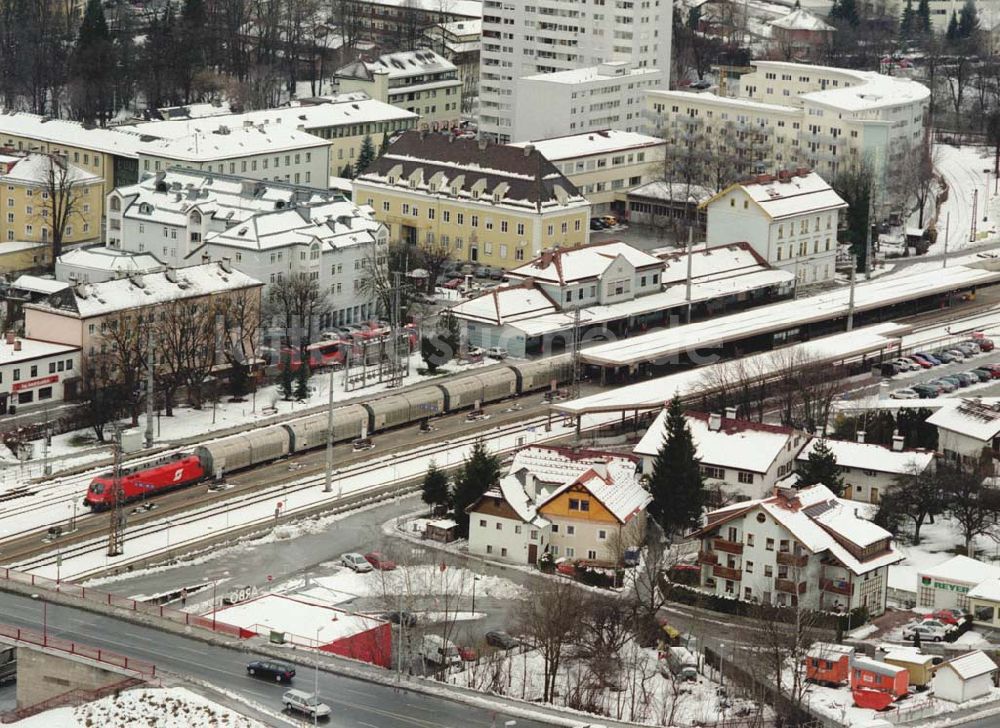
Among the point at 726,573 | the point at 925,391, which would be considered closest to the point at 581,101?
the point at 925,391

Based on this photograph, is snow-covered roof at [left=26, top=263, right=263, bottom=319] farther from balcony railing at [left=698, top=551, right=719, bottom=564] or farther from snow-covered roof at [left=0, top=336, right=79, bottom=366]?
balcony railing at [left=698, top=551, right=719, bottom=564]

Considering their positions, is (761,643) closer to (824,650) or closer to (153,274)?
(824,650)

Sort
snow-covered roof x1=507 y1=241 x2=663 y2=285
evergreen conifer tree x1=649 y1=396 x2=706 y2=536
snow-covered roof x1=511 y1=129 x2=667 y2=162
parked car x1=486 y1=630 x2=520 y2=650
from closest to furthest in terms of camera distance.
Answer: parked car x1=486 y1=630 x2=520 y2=650 → evergreen conifer tree x1=649 y1=396 x2=706 y2=536 → snow-covered roof x1=507 y1=241 x2=663 y2=285 → snow-covered roof x1=511 y1=129 x2=667 y2=162

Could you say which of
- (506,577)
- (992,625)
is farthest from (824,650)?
(506,577)

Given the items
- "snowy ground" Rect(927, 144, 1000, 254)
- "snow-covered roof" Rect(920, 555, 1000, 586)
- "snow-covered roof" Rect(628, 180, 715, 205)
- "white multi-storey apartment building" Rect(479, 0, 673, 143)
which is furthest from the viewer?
"white multi-storey apartment building" Rect(479, 0, 673, 143)

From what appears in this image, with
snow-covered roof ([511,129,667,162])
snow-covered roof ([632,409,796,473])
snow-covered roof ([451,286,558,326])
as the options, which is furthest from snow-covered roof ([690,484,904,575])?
snow-covered roof ([511,129,667,162])

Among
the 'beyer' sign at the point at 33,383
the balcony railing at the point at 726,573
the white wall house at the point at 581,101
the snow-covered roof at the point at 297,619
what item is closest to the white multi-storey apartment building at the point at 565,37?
the white wall house at the point at 581,101

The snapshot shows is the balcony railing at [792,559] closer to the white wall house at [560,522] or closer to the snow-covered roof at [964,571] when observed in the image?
the snow-covered roof at [964,571]

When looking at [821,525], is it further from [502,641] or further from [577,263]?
[577,263]
